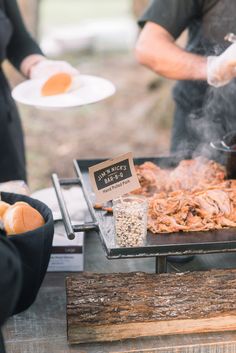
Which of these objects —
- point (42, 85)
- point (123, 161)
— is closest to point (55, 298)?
point (123, 161)

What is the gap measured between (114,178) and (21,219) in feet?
1.39

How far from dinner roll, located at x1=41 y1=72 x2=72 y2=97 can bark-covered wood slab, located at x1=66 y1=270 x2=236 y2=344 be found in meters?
1.04

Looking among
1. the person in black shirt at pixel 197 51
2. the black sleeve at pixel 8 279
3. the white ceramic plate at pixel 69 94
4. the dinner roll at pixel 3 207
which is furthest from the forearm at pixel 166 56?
the black sleeve at pixel 8 279

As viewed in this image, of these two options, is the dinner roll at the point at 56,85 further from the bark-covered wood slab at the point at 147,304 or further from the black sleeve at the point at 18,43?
the bark-covered wood slab at the point at 147,304

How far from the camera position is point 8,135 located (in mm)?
3213

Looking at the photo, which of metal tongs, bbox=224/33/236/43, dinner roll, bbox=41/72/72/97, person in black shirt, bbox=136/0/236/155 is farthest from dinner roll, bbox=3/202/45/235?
metal tongs, bbox=224/33/236/43

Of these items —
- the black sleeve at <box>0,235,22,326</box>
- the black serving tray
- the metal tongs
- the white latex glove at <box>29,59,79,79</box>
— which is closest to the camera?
the black sleeve at <box>0,235,22,326</box>

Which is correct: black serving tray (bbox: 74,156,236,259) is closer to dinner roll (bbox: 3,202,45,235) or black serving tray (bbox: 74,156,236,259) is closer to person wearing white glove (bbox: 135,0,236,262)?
dinner roll (bbox: 3,202,45,235)

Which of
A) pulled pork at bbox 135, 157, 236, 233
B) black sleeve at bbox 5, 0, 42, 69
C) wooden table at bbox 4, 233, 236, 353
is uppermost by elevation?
black sleeve at bbox 5, 0, 42, 69

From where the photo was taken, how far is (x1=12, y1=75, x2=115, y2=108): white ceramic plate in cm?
252

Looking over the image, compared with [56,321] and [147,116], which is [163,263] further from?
[147,116]

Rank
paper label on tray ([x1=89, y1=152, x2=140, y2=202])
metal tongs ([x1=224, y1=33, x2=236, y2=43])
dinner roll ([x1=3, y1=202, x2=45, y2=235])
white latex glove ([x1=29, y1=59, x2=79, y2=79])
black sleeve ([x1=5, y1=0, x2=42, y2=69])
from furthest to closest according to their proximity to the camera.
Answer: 1. black sleeve ([x1=5, y1=0, x2=42, y2=69])
2. white latex glove ([x1=29, y1=59, x2=79, y2=79])
3. metal tongs ([x1=224, y1=33, x2=236, y2=43])
4. paper label on tray ([x1=89, y1=152, x2=140, y2=202])
5. dinner roll ([x1=3, y1=202, x2=45, y2=235])

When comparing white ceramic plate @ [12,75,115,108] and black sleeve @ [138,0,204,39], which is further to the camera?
black sleeve @ [138,0,204,39]

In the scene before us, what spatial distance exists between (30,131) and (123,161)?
6.81m
